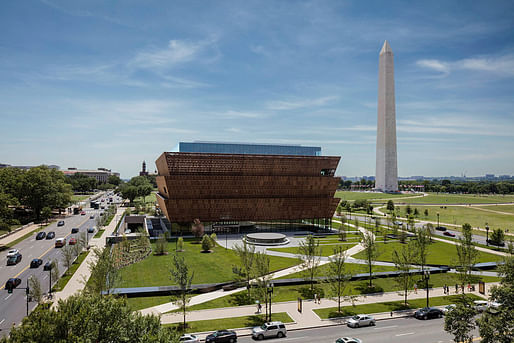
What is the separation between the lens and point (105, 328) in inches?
584

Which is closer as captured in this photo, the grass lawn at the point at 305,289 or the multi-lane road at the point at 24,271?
the multi-lane road at the point at 24,271

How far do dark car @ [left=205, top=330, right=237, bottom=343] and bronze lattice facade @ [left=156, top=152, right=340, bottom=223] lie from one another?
4040cm

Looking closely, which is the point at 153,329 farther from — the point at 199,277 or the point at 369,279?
the point at 369,279

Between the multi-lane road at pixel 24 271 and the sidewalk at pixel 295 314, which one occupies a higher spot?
the multi-lane road at pixel 24 271

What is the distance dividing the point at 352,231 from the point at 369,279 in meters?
35.6

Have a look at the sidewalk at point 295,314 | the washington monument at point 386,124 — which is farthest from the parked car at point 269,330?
the washington monument at point 386,124

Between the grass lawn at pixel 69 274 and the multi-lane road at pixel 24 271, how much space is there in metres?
0.90

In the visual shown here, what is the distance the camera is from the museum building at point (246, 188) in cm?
6217

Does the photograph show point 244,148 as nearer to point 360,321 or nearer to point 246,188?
point 246,188

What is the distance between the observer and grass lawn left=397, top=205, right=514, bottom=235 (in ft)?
283

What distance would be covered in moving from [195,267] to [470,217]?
90.7m

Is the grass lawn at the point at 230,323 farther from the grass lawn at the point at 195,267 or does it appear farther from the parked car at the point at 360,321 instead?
the grass lawn at the point at 195,267

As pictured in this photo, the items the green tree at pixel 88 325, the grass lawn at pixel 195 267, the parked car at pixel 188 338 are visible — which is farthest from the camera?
the grass lawn at pixel 195 267

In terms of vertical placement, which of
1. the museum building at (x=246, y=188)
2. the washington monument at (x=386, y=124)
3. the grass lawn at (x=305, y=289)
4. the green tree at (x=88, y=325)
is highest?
the washington monument at (x=386, y=124)
